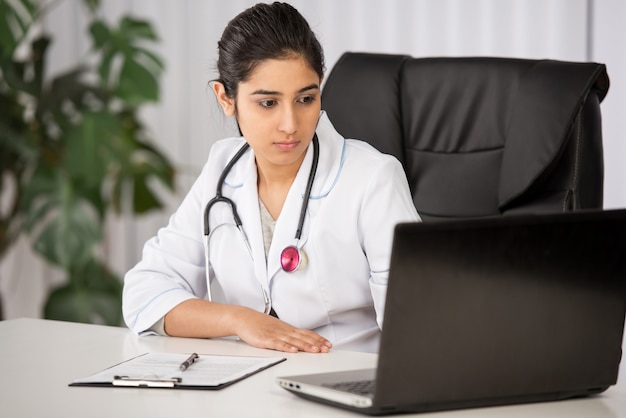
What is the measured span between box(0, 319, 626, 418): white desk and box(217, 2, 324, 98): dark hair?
1.66 feet

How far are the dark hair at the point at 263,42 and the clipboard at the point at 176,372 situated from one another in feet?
1.79

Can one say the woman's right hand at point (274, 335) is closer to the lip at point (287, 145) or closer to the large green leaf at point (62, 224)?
the lip at point (287, 145)

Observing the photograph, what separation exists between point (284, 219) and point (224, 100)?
276 millimetres

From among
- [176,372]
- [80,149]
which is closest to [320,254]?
[176,372]

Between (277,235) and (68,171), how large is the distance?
182 cm

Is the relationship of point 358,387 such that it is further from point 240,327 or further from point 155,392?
point 240,327

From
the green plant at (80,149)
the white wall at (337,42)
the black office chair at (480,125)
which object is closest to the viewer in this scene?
the black office chair at (480,125)

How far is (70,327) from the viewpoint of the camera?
1694 millimetres

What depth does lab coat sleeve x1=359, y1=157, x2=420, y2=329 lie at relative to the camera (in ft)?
5.35

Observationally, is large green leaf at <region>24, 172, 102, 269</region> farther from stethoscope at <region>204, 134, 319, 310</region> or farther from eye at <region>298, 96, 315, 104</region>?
eye at <region>298, 96, 315, 104</region>

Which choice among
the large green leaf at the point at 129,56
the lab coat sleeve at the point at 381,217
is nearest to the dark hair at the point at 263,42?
the lab coat sleeve at the point at 381,217

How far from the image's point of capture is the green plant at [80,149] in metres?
3.28

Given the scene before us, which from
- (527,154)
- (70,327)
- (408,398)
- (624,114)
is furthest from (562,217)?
(624,114)

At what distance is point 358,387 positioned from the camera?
113 cm
